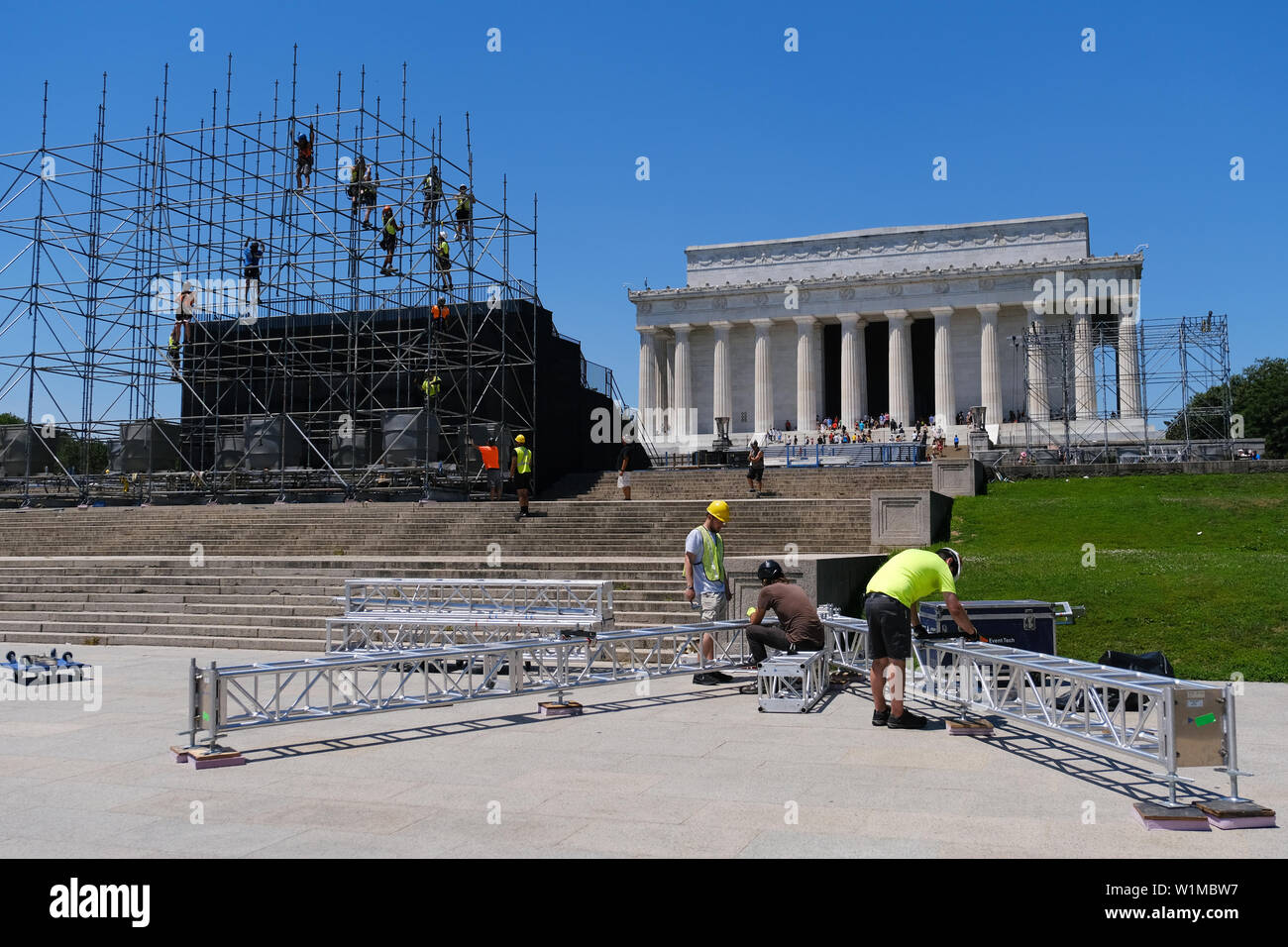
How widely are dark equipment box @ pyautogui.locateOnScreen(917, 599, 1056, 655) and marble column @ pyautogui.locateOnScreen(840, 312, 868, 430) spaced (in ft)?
176

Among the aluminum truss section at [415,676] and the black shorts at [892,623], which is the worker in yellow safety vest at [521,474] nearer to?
the aluminum truss section at [415,676]

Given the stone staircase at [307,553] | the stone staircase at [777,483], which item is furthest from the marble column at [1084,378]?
the stone staircase at [307,553]

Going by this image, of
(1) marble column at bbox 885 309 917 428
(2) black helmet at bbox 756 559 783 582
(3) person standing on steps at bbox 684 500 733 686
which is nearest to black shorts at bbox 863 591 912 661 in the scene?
(2) black helmet at bbox 756 559 783 582

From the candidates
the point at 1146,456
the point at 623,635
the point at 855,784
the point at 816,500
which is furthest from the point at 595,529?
the point at 1146,456

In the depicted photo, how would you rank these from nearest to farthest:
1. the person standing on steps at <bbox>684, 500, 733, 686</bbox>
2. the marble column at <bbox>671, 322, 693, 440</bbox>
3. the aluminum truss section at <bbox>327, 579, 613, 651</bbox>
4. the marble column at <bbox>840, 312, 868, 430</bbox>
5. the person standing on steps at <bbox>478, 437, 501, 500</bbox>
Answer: the person standing on steps at <bbox>684, 500, 733, 686</bbox> → the aluminum truss section at <bbox>327, 579, 613, 651</bbox> → the person standing on steps at <bbox>478, 437, 501, 500</bbox> → the marble column at <bbox>840, 312, 868, 430</bbox> → the marble column at <bbox>671, 322, 693, 440</bbox>

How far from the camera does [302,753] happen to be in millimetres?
8344

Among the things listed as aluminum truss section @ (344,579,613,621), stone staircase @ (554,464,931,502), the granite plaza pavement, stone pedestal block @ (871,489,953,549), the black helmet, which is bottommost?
the granite plaza pavement

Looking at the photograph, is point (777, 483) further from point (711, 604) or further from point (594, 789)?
point (594, 789)

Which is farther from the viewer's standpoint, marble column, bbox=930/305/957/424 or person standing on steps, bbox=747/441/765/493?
marble column, bbox=930/305/957/424

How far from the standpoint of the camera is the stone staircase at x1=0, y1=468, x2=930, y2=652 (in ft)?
55.9

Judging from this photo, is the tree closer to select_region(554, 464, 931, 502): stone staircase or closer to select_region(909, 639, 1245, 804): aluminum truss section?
select_region(554, 464, 931, 502): stone staircase

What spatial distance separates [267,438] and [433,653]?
23980 millimetres

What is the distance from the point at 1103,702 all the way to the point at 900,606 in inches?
78.0

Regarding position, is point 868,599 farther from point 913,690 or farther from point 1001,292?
point 1001,292
